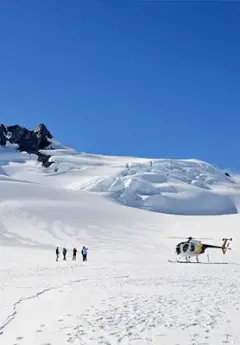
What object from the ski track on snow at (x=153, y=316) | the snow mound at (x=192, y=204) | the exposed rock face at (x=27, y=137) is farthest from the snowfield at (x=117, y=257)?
the exposed rock face at (x=27, y=137)

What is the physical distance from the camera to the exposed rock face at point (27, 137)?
168750 millimetres

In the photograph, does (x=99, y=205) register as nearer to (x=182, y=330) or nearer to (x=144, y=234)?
(x=144, y=234)

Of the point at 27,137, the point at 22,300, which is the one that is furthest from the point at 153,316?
the point at 27,137

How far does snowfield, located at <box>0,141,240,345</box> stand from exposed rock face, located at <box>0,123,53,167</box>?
728 inches

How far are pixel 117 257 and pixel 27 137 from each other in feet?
469

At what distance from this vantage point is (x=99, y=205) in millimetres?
71062

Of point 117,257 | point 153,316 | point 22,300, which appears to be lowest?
point 22,300

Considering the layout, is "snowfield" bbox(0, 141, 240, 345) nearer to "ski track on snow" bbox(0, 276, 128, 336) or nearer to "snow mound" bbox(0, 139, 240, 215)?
"ski track on snow" bbox(0, 276, 128, 336)

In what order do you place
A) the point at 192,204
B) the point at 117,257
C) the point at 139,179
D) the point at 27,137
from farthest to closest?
the point at 27,137 → the point at 139,179 → the point at 192,204 → the point at 117,257

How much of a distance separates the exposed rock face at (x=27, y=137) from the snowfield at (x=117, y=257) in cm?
1849

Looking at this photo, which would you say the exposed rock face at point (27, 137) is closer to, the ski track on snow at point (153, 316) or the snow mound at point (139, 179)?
the snow mound at point (139, 179)

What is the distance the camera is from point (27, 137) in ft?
570

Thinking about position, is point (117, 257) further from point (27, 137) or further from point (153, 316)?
point (27, 137)

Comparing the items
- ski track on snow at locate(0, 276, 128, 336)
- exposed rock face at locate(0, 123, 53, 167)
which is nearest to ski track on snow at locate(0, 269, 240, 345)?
ski track on snow at locate(0, 276, 128, 336)
